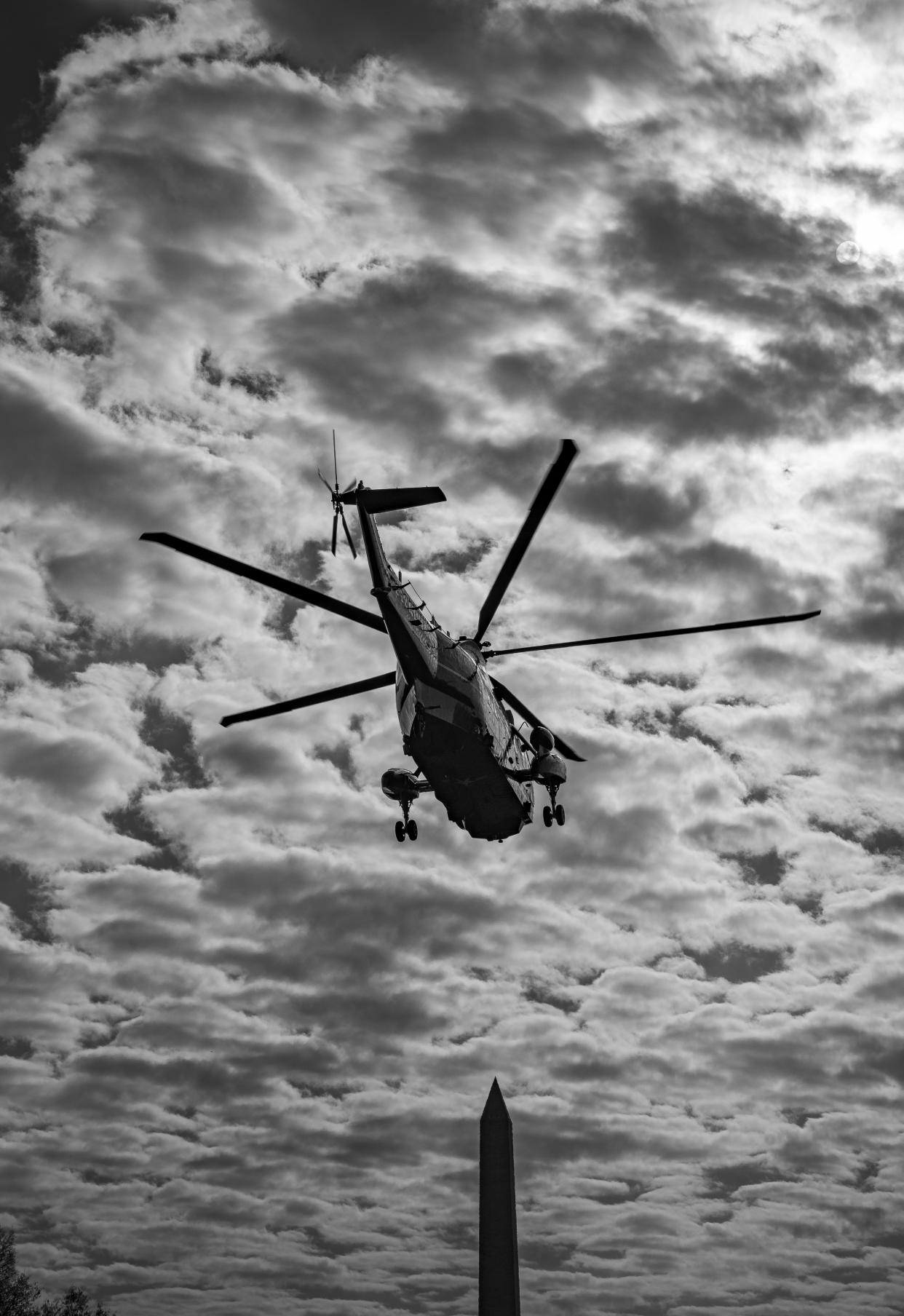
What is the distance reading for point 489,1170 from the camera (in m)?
80.2

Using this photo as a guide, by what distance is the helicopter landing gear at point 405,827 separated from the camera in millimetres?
48406

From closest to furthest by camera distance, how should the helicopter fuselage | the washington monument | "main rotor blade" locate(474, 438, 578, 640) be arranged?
"main rotor blade" locate(474, 438, 578, 640)
the helicopter fuselage
the washington monument

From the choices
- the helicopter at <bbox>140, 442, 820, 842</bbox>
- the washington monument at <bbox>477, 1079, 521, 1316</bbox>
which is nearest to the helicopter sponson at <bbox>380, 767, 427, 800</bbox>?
the helicopter at <bbox>140, 442, 820, 842</bbox>

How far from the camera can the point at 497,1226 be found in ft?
258

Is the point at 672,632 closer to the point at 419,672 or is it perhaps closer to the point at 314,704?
the point at 419,672

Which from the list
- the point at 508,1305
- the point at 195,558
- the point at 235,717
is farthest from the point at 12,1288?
the point at 195,558

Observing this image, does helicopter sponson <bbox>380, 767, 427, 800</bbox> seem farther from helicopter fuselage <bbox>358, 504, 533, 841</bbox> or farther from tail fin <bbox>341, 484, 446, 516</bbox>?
tail fin <bbox>341, 484, 446, 516</bbox>

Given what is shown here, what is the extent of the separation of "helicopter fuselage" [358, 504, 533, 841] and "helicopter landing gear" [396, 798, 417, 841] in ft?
5.82

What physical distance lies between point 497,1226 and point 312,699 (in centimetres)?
4536

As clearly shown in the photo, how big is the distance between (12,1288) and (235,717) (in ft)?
289

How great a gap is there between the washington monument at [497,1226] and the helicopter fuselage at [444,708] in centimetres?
4057

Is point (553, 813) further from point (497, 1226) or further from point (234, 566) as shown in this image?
point (497, 1226)

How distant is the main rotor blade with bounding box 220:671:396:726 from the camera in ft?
152

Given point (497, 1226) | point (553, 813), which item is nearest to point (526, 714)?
point (553, 813)
